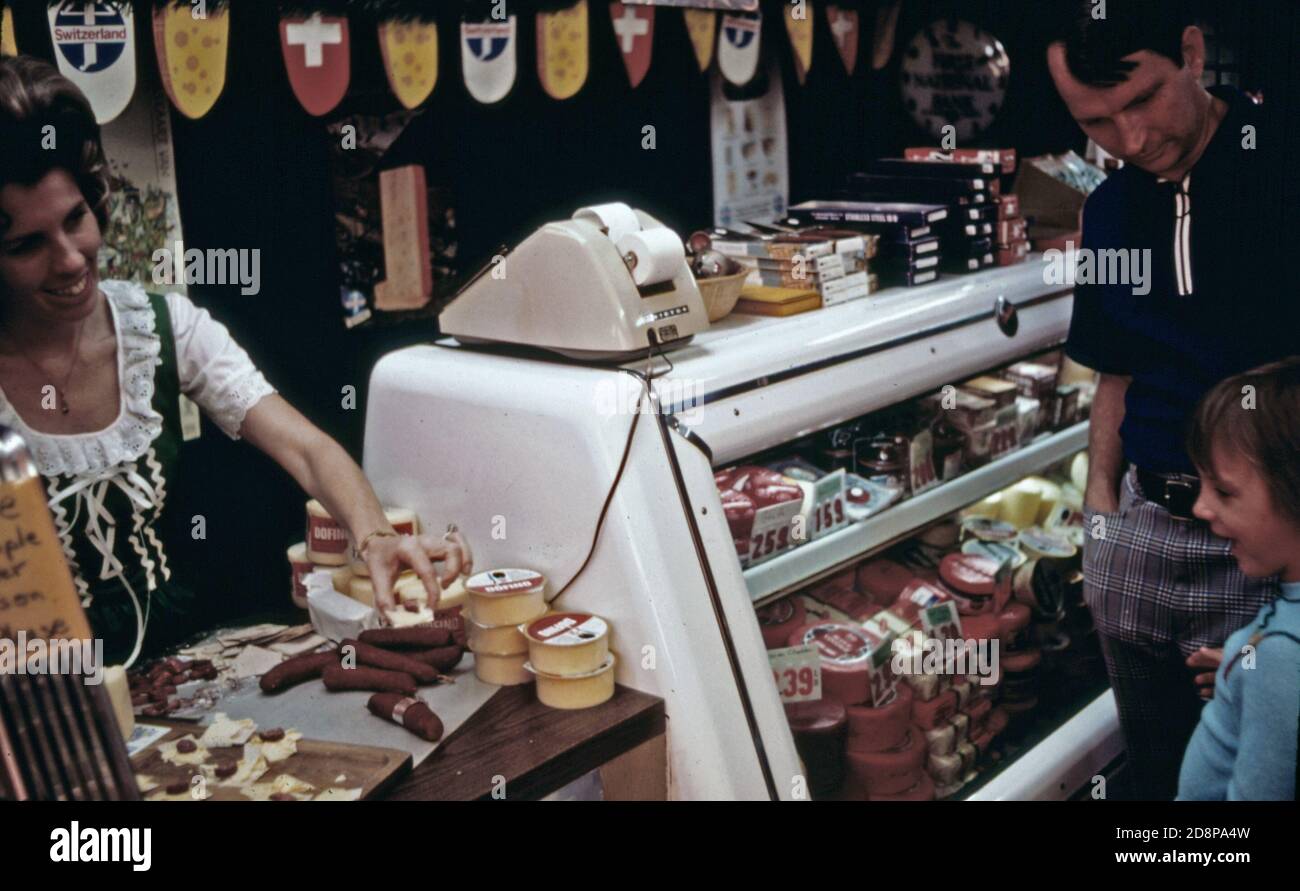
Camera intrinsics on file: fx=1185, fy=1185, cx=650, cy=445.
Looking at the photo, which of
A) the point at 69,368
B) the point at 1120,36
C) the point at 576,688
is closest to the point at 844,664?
the point at 576,688

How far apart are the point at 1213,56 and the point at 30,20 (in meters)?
4.98

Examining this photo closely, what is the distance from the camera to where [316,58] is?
2525 millimetres

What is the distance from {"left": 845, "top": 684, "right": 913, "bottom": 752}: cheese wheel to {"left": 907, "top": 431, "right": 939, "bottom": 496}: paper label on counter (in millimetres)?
543

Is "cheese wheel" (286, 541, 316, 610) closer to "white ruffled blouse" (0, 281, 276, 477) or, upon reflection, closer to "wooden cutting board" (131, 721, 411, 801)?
"white ruffled blouse" (0, 281, 276, 477)

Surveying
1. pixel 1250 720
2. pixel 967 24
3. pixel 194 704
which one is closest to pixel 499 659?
pixel 194 704

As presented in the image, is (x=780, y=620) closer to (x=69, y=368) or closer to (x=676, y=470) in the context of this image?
(x=676, y=470)

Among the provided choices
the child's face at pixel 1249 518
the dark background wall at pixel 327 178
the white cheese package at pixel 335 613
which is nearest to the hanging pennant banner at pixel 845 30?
the dark background wall at pixel 327 178

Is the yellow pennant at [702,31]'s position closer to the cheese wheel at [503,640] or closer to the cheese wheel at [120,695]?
the cheese wheel at [503,640]

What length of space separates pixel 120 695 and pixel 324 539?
67cm

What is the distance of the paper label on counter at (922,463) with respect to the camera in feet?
9.85

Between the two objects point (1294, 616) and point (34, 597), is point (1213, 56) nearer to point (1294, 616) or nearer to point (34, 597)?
point (1294, 616)

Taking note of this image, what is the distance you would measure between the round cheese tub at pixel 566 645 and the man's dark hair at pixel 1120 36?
4.65 ft

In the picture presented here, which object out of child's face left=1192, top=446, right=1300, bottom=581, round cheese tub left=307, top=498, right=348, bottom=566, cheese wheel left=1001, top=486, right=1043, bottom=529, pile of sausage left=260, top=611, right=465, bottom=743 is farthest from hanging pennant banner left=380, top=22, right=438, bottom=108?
cheese wheel left=1001, top=486, right=1043, bottom=529

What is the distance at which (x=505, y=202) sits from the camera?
309 cm
